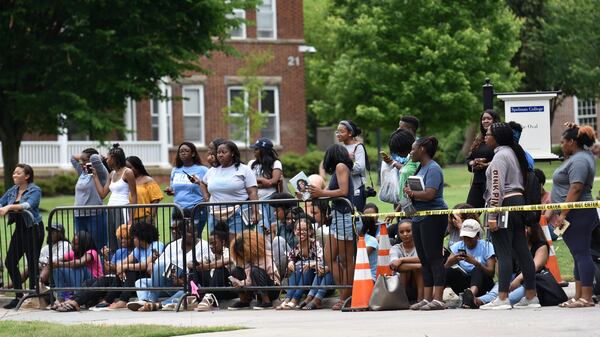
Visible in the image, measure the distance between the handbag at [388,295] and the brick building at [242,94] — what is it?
2950cm

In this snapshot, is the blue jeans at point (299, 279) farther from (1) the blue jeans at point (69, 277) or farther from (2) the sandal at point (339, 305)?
(1) the blue jeans at point (69, 277)

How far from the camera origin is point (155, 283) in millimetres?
14648

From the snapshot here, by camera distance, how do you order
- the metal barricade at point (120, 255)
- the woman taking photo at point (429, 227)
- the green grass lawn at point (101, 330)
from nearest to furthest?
1. the green grass lawn at point (101, 330)
2. the woman taking photo at point (429, 227)
3. the metal barricade at point (120, 255)

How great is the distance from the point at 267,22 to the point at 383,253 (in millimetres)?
32333

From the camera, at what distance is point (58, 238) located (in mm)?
15422

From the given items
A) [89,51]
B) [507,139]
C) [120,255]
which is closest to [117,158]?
[120,255]

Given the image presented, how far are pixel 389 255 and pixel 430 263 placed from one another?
68 centimetres

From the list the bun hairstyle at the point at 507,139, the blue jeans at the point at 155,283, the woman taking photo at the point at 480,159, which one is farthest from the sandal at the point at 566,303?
the blue jeans at the point at 155,283

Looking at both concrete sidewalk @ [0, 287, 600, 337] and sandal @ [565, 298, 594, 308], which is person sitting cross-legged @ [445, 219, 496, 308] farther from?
sandal @ [565, 298, 594, 308]

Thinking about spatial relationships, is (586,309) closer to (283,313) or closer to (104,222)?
(283,313)

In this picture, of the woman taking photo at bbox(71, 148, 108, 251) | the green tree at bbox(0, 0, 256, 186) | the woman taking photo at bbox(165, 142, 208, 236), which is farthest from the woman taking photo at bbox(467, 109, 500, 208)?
the green tree at bbox(0, 0, 256, 186)

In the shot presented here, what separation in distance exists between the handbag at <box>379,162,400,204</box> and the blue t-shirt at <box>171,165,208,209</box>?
8.10 ft

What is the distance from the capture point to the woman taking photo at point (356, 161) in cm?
1425

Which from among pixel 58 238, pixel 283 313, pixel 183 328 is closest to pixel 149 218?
pixel 58 238
